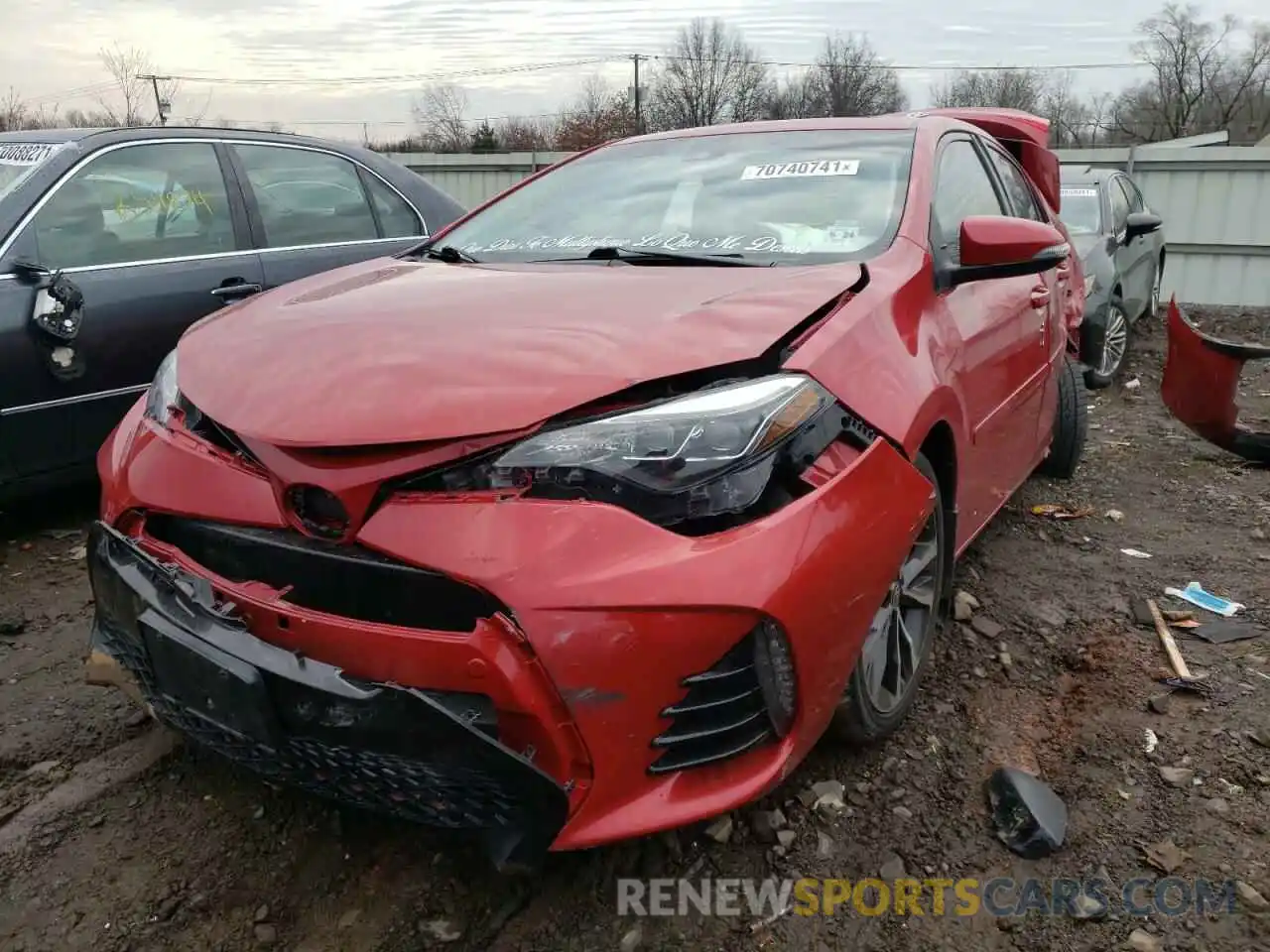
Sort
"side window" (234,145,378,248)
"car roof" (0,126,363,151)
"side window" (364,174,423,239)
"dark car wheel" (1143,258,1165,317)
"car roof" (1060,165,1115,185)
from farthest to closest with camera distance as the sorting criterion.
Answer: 1. "dark car wheel" (1143,258,1165,317)
2. "car roof" (1060,165,1115,185)
3. "side window" (364,174,423,239)
4. "side window" (234,145,378,248)
5. "car roof" (0,126,363,151)

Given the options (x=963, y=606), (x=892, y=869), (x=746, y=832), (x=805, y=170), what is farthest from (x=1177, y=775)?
(x=805, y=170)

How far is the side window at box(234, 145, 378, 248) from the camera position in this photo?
4.42 metres

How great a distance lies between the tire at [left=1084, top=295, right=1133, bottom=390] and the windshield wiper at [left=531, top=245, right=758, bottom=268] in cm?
515

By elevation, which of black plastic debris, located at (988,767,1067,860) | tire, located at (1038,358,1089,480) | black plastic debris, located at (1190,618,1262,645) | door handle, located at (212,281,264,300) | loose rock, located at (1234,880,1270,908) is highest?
door handle, located at (212,281,264,300)

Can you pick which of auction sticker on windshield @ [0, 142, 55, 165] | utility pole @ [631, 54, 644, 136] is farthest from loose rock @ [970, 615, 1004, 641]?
utility pole @ [631, 54, 644, 136]

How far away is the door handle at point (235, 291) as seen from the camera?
401cm

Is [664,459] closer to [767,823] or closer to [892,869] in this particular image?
[767,823]

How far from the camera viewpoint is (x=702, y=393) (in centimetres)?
175

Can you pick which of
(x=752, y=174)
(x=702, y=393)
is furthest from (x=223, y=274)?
(x=702, y=393)

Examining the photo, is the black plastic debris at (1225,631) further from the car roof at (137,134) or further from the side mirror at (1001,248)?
the car roof at (137,134)

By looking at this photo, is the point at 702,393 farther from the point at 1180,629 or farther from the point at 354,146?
the point at 354,146

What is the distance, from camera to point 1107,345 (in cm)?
709

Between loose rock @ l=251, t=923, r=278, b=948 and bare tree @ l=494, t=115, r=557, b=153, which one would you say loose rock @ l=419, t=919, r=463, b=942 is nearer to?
loose rock @ l=251, t=923, r=278, b=948

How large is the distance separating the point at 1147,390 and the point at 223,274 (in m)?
6.46
